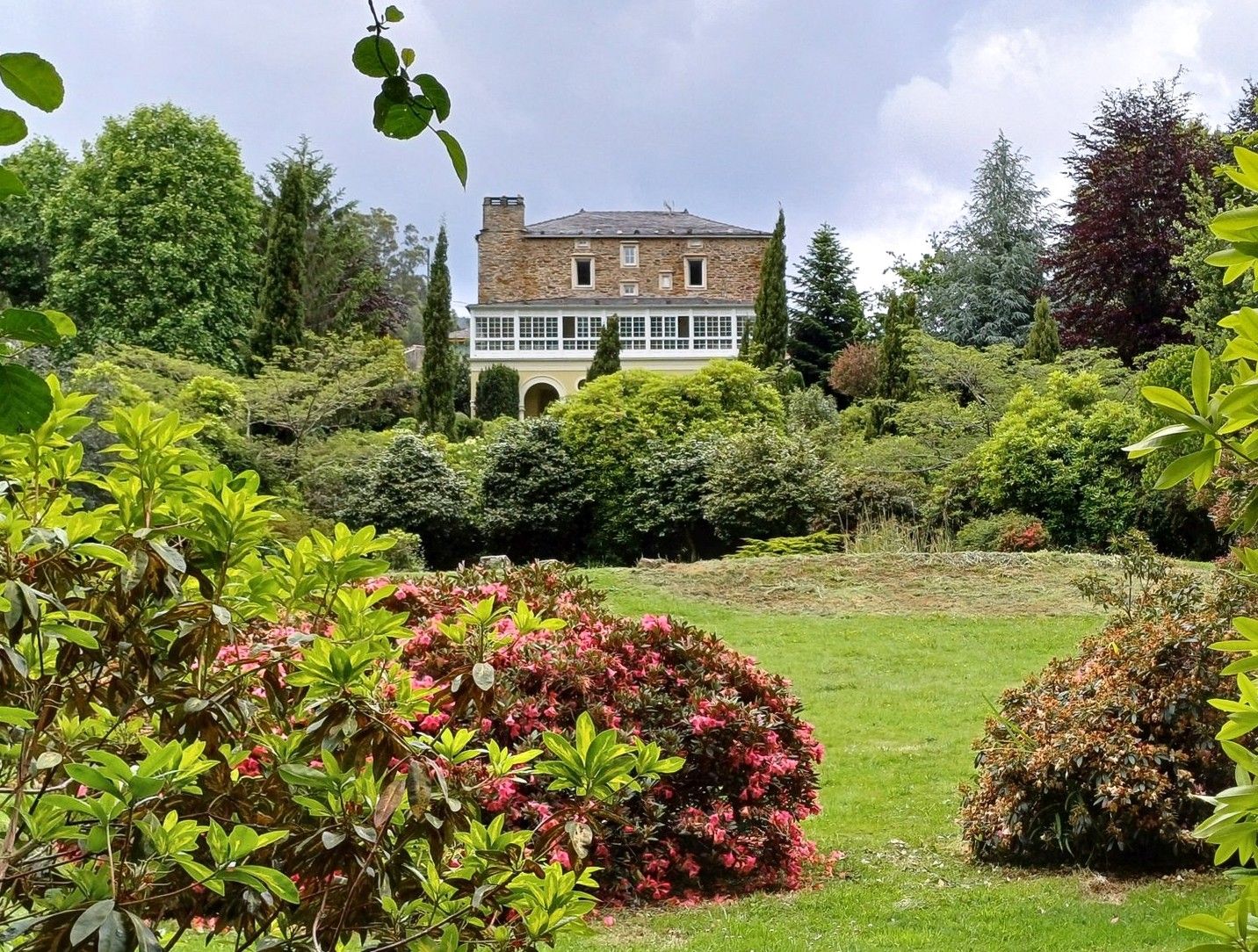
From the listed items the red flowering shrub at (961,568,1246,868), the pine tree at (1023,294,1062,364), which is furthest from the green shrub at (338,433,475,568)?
the red flowering shrub at (961,568,1246,868)

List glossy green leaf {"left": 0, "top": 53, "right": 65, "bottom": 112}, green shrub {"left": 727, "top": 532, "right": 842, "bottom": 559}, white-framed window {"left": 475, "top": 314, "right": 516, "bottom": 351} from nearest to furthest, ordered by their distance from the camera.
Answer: glossy green leaf {"left": 0, "top": 53, "right": 65, "bottom": 112}, green shrub {"left": 727, "top": 532, "right": 842, "bottom": 559}, white-framed window {"left": 475, "top": 314, "right": 516, "bottom": 351}

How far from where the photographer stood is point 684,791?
205 inches

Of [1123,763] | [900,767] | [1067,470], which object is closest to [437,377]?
[1067,470]

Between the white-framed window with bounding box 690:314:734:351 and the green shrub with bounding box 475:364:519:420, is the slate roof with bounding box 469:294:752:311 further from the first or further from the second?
the green shrub with bounding box 475:364:519:420

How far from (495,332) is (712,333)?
25.7 ft

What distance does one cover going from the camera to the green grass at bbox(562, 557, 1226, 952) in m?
4.38

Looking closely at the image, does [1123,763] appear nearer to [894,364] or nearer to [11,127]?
[11,127]

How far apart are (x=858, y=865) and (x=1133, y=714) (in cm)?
144

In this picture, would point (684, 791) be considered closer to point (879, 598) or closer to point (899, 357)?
point (879, 598)

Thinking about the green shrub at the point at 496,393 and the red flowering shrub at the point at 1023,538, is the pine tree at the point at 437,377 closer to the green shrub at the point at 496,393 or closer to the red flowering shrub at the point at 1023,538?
the green shrub at the point at 496,393

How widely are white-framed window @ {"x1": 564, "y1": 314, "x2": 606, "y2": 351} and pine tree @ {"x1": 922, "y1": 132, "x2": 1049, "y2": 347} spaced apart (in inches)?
453

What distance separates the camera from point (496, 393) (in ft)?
123

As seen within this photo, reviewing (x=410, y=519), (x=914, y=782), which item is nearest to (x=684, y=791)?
(x=914, y=782)

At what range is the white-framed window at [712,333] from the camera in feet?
136
